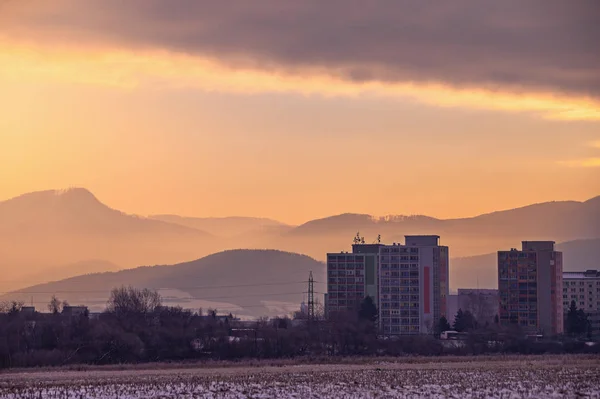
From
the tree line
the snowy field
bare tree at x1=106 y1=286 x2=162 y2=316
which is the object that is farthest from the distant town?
the snowy field

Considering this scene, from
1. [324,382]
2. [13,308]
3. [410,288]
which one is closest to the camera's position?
→ [324,382]

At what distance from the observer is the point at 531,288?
183 metres

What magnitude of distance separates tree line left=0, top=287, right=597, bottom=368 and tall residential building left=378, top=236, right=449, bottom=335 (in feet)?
218

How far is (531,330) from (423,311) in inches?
1135

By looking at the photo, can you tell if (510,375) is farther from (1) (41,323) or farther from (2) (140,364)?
(1) (41,323)

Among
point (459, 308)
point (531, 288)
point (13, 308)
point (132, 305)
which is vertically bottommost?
point (459, 308)

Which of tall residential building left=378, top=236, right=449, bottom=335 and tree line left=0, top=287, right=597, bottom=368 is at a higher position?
tall residential building left=378, top=236, right=449, bottom=335

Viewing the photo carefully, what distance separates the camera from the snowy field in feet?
186

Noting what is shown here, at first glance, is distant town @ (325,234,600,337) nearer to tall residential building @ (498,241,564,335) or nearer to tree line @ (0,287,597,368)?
tall residential building @ (498,241,564,335)

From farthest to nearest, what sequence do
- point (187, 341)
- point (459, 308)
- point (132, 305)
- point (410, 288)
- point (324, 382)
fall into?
point (410, 288) < point (459, 308) < point (132, 305) < point (187, 341) < point (324, 382)

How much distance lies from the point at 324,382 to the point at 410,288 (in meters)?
133

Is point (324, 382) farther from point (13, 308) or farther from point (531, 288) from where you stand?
point (531, 288)

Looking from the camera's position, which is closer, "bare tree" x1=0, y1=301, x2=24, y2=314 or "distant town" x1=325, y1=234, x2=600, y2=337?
"bare tree" x1=0, y1=301, x2=24, y2=314

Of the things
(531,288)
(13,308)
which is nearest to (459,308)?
(531,288)
